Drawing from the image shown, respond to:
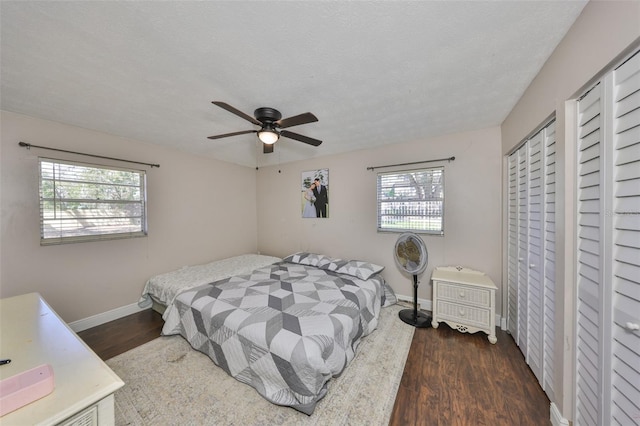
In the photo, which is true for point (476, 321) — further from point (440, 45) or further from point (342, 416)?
point (440, 45)

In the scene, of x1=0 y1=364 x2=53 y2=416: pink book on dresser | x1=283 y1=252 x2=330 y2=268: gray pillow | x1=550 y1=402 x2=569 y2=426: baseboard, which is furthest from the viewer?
x1=283 y1=252 x2=330 y2=268: gray pillow

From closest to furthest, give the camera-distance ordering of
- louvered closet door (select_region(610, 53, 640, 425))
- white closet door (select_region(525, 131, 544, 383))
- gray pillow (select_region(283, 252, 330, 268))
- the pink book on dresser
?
1. the pink book on dresser
2. louvered closet door (select_region(610, 53, 640, 425))
3. white closet door (select_region(525, 131, 544, 383))
4. gray pillow (select_region(283, 252, 330, 268))

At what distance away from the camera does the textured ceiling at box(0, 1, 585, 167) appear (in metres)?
1.12

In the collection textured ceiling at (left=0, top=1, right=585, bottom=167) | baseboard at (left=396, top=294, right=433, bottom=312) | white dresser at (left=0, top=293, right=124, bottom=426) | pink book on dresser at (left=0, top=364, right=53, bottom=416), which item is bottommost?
baseboard at (left=396, top=294, right=433, bottom=312)

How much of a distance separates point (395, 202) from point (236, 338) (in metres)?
2.59

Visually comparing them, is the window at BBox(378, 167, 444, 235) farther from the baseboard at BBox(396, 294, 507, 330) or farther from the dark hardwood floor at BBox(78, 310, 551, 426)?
the dark hardwood floor at BBox(78, 310, 551, 426)

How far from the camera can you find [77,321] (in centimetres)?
251

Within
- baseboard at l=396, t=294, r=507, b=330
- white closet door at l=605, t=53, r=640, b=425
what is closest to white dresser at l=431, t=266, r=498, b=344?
baseboard at l=396, t=294, r=507, b=330

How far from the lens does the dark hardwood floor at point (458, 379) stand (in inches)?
57.0

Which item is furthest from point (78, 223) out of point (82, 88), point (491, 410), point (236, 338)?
point (491, 410)

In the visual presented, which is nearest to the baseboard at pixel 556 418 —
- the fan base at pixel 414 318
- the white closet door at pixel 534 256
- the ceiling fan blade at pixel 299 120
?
the white closet door at pixel 534 256

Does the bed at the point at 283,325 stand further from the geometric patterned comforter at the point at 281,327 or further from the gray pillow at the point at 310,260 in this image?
the gray pillow at the point at 310,260

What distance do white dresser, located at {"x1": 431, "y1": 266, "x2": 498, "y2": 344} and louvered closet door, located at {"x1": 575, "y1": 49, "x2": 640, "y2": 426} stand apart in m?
1.08

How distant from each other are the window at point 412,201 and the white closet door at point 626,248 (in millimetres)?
1933
